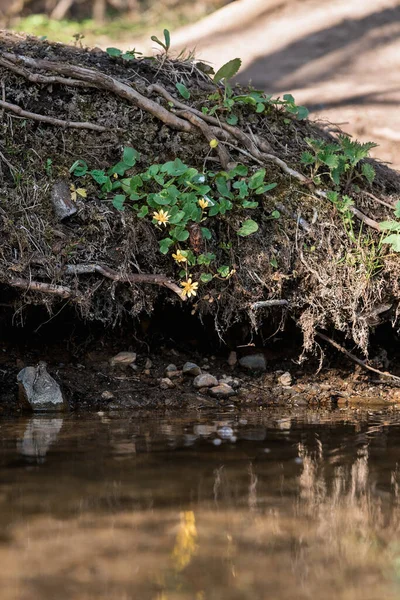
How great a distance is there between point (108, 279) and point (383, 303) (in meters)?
1.51

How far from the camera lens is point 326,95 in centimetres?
834

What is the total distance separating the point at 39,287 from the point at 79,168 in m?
0.79

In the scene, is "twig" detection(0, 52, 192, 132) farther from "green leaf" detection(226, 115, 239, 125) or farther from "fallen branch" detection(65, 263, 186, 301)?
"fallen branch" detection(65, 263, 186, 301)

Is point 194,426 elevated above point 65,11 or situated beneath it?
situated beneath

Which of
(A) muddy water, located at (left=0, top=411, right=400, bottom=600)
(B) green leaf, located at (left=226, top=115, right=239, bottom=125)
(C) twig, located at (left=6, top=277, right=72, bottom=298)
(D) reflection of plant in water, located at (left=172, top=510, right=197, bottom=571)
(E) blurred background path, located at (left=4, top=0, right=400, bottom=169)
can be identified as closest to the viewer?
(A) muddy water, located at (left=0, top=411, right=400, bottom=600)

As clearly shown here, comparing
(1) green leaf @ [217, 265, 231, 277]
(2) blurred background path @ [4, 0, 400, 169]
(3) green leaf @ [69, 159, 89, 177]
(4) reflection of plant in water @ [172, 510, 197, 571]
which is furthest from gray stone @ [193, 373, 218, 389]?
(2) blurred background path @ [4, 0, 400, 169]

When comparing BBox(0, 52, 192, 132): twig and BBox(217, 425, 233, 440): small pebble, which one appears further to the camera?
BBox(0, 52, 192, 132): twig

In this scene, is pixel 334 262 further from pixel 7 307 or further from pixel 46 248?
pixel 7 307

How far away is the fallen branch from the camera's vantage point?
3.72 meters

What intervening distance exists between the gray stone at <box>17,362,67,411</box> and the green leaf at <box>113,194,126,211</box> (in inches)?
37.4

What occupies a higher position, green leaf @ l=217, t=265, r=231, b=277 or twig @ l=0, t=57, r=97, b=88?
twig @ l=0, t=57, r=97, b=88

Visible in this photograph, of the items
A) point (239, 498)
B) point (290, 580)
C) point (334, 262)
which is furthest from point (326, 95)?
point (290, 580)

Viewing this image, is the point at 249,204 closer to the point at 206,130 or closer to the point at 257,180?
the point at 257,180

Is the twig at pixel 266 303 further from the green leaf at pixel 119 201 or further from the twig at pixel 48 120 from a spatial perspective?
the twig at pixel 48 120
